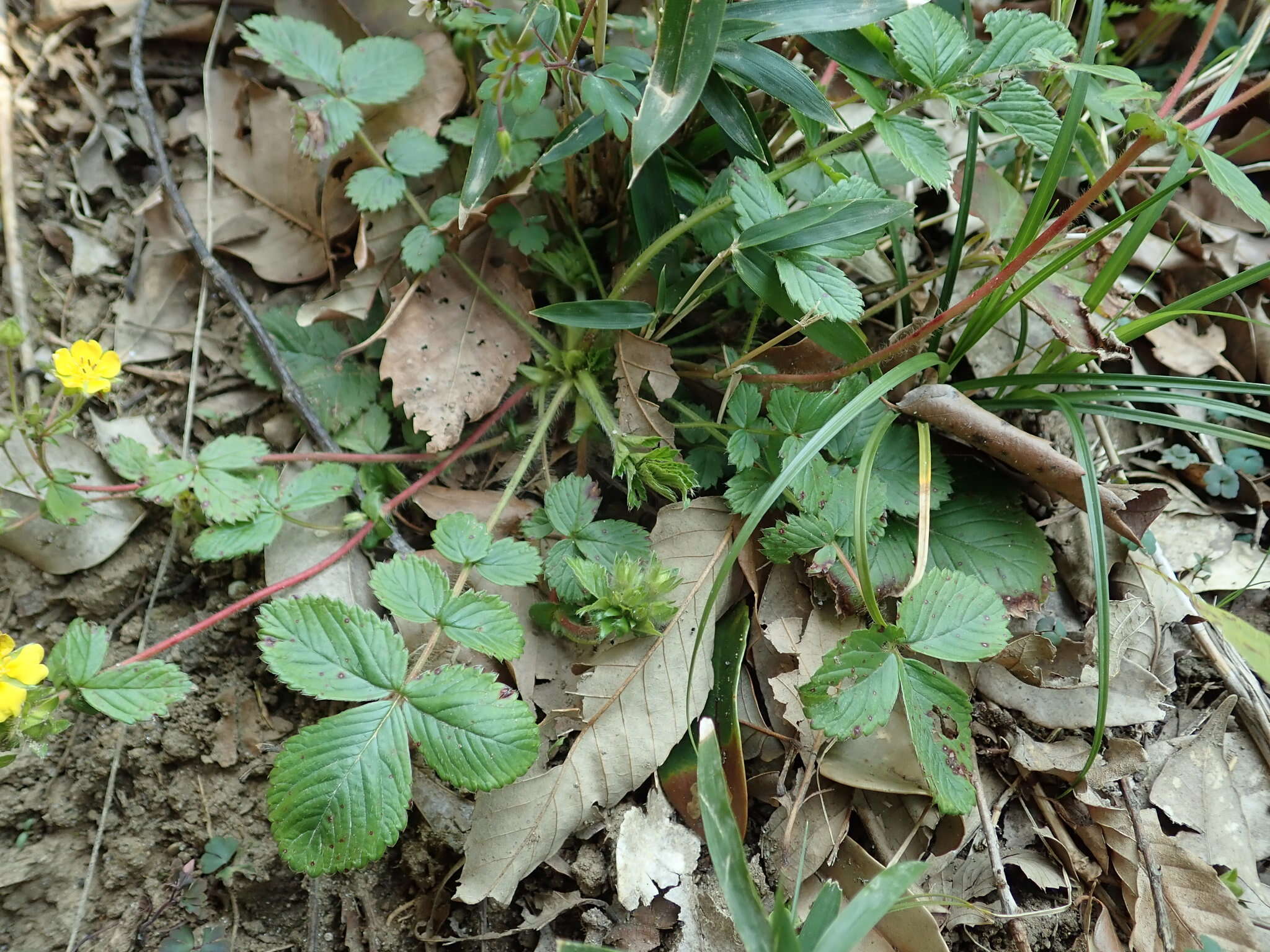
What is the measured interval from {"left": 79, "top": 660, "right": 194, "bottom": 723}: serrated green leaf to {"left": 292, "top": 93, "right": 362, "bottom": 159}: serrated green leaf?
976mm

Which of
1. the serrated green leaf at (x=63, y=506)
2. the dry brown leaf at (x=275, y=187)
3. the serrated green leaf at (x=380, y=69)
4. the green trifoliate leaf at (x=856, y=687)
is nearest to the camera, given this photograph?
the green trifoliate leaf at (x=856, y=687)

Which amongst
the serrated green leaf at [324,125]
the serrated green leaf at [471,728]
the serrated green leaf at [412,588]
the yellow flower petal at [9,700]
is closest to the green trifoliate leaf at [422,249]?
the serrated green leaf at [324,125]

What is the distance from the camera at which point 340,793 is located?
1111 mm

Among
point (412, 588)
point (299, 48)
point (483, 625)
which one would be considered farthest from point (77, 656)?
point (299, 48)

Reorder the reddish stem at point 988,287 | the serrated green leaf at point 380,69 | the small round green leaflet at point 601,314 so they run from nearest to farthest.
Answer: the reddish stem at point 988,287 < the small round green leaflet at point 601,314 < the serrated green leaf at point 380,69

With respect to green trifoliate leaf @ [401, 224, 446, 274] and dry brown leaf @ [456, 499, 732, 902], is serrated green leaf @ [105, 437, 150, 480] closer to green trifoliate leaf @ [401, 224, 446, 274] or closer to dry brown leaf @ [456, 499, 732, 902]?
green trifoliate leaf @ [401, 224, 446, 274]

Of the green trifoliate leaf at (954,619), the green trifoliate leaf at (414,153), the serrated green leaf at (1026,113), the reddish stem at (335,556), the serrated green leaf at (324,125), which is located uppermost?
the serrated green leaf at (1026,113)

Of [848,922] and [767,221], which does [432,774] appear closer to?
[848,922]

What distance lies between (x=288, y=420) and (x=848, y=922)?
1425 millimetres

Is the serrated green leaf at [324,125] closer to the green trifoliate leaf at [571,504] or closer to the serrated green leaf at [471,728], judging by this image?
the green trifoliate leaf at [571,504]

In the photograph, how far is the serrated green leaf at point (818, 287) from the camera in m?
1.28

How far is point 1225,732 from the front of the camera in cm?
147

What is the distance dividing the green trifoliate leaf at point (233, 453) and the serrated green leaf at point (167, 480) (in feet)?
0.10

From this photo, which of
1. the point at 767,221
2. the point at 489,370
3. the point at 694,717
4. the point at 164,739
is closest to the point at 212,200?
the point at 489,370
